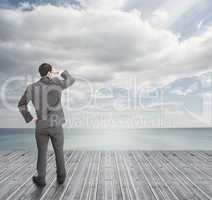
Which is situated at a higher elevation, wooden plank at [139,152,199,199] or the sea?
wooden plank at [139,152,199,199]

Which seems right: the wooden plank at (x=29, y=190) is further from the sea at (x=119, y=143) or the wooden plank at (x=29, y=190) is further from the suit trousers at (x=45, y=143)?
the sea at (x=119, y=143)

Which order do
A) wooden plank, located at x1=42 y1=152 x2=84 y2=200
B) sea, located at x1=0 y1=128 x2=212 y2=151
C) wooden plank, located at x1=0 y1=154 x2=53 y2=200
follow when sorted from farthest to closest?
sea, located at x1=0 y1=128 x2=212 y2=151
wooden plank, located at x1=0 y1=154 x2=53 y2=200
wooden plank, located at x1=42 y1=152 x2=84 y2=200

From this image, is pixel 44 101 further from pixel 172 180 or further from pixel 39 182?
Result: pixel 172 180

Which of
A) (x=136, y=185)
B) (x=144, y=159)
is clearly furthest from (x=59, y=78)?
(x=144, y=159)

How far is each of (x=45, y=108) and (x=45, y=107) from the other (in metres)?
0.01

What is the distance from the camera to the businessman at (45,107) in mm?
2818

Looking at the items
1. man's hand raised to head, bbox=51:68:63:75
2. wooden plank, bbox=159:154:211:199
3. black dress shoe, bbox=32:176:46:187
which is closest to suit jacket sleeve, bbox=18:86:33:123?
man's hand raised to head, bbox=51:68:63:75

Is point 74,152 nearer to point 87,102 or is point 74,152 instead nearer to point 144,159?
point 144,159

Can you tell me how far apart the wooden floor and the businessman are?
0.38m

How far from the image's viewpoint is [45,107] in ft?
9.29

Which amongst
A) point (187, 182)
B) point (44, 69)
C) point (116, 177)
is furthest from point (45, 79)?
point (187, 182)

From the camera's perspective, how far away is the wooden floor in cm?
260

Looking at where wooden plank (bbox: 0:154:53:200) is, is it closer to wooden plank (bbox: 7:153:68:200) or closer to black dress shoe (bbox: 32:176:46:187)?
wooden plank (bbox: 7:153:68:200)

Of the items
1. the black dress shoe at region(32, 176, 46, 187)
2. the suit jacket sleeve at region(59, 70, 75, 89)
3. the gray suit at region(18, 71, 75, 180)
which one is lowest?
the black dress shoe at region(32, 176, 46, 187)
